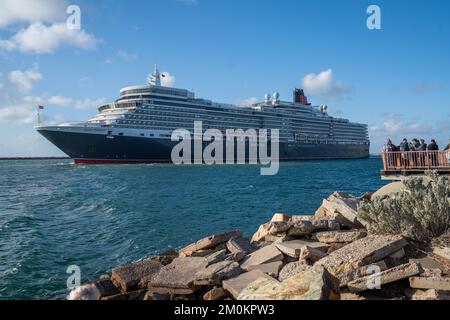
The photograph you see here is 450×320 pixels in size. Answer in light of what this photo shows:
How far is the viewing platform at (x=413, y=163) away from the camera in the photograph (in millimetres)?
13789

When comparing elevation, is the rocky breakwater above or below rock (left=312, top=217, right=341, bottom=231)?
below

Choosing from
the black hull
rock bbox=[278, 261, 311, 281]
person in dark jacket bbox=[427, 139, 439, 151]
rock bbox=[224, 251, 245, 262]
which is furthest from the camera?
the black hull

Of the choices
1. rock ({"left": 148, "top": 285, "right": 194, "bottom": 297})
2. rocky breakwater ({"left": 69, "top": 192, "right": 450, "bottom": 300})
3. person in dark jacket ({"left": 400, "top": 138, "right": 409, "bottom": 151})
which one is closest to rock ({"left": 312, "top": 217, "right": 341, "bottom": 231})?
rocky breakwater ({"left": 69, "top": 192, "right": 450, "bottom": 300})

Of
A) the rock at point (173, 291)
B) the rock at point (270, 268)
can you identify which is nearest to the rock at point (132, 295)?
the rock at point (173, 291)

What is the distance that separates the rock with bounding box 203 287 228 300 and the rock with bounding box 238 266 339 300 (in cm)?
53

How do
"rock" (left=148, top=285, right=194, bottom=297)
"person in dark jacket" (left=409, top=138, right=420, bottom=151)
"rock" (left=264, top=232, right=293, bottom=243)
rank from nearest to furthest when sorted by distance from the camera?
1. "rock" (left=148, top=285, right=194, bottom=297)
2. "rock" (left=264, top=232, right=293, bottom=243)
3. "person in dark jacket" (left=409, top=138, right=420, bottom=151)

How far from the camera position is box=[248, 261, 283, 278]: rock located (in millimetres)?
5051

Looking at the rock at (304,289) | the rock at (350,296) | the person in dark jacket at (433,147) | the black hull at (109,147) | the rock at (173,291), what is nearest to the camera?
the rock at (304,289)

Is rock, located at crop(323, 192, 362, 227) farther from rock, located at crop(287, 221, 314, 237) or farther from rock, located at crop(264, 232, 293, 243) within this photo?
rock, located at crop(264, 232, 293, 243)

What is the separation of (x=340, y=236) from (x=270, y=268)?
155cm

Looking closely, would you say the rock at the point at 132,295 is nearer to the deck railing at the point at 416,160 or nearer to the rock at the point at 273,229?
the rock at the point at 273,229

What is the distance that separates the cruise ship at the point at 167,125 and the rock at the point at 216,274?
179 ft

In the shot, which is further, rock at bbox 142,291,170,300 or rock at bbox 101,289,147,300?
rock at bbox 101,289,147,300

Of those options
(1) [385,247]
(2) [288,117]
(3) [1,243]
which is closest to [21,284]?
(3) [1,243]
